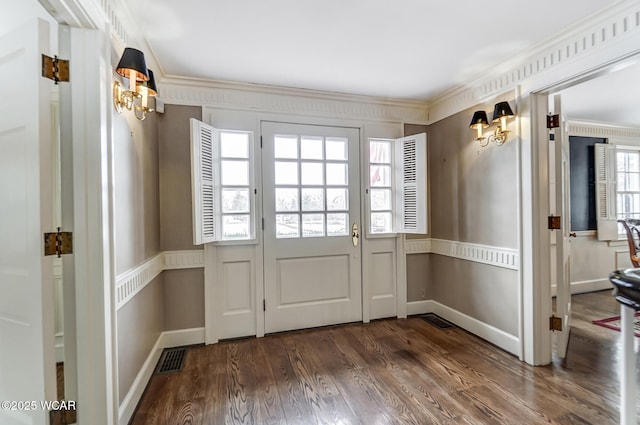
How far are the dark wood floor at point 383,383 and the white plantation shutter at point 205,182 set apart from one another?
1076 mm

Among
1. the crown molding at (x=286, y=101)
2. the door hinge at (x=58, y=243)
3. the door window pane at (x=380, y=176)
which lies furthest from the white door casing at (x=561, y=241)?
the door hinge at (x=58, y=243)

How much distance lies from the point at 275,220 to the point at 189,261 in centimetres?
87

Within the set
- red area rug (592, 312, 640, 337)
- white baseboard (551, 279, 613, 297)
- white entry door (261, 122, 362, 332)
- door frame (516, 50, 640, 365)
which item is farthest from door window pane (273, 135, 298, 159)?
white baseboard (551, 279, 613, 297)

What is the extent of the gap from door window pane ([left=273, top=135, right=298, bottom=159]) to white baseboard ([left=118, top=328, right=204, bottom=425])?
1831 mm

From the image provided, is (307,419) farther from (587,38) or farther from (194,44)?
(587,38)

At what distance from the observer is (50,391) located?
1245 mm

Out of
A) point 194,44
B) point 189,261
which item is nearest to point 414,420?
point 189,261

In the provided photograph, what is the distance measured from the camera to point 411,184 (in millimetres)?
3100

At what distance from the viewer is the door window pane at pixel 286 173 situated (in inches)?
113

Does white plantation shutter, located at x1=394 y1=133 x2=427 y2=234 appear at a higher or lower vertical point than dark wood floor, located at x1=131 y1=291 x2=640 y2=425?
higher

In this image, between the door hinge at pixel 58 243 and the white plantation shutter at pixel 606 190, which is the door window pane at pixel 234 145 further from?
the white plantation shutter at pixel 606 190

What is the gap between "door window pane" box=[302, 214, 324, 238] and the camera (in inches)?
117

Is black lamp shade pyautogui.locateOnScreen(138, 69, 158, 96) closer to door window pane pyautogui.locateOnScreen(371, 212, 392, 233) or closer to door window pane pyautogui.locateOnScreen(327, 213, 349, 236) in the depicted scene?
door window pane pyautogui.locateOnScreen(327, 213, 349, 236)

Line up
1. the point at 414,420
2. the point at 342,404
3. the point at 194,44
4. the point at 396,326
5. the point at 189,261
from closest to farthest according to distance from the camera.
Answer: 1. the point at 414,420
2. the point at 342,404
3. the point at 194,44
4. the point at 189,261
5. the point at 396,326
